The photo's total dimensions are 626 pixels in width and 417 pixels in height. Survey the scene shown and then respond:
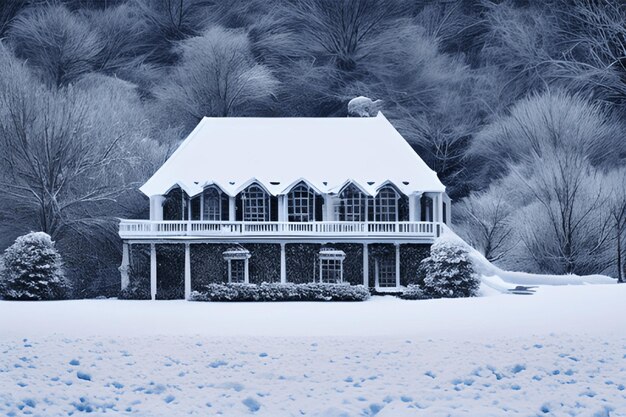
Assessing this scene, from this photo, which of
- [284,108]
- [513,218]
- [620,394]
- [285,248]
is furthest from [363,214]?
[284,108]

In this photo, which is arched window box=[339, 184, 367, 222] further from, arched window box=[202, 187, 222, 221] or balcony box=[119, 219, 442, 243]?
arched window box=[202, 187, 222, 221]

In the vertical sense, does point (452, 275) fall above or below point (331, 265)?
below

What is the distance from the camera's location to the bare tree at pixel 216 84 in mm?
52875

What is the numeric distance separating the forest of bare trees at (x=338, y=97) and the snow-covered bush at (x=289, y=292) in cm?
1027

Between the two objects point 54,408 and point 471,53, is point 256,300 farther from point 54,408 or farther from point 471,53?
point 471,53

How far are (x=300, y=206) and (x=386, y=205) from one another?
3436mm

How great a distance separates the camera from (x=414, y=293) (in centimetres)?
2869

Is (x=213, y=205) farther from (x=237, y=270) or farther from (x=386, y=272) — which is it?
(x=386, y=272)

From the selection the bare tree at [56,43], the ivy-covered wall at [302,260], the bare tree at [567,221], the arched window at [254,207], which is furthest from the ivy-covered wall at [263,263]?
the bare tree at [56,43]

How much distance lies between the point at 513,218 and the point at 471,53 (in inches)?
1152

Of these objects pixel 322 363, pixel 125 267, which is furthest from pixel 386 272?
pixel 322 363

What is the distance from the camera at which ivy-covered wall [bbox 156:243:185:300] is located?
31.7 m

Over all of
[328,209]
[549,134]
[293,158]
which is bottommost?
[328,209]

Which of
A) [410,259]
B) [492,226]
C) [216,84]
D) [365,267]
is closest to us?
[365,267]
